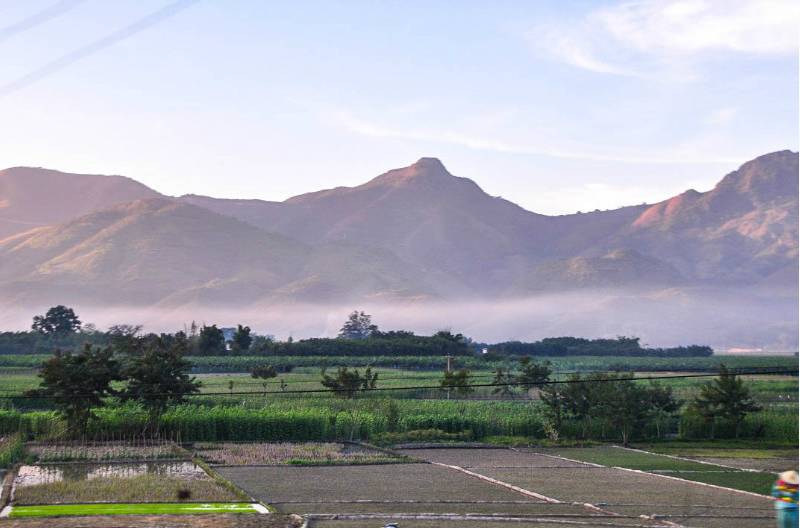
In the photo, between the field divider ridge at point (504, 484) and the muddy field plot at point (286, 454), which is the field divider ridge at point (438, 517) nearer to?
the field divider ridge at point (504, 484)

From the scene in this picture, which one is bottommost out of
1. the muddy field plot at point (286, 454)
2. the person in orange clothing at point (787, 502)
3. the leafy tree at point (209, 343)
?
the muddy field plot at point (286, 454)

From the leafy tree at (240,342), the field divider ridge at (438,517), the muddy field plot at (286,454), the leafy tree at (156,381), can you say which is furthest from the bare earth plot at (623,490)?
the leafy tree at (240,342)

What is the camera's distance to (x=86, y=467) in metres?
34.5

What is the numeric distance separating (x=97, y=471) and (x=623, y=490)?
53.7 feet

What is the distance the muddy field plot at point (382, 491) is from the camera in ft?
85.0

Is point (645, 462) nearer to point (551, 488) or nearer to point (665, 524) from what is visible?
point (551, 488)

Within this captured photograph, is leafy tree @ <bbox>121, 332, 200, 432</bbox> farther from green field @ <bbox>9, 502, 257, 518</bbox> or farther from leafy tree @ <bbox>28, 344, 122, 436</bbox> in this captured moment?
green field @ <bbox>9, 502, 257, 518</bbox>

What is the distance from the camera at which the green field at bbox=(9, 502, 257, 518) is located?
2497 cm

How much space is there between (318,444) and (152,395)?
763 centimetres

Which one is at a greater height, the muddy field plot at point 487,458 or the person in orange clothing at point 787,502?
the person in orange clothing at point 787,502

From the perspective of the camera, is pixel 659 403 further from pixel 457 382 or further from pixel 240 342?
pixel 240 342

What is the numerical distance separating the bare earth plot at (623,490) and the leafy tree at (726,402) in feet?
32.7

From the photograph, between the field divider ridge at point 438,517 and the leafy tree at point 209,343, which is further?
the leafy tree at point 209,343

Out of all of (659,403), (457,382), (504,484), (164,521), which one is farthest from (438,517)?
(457,382)
